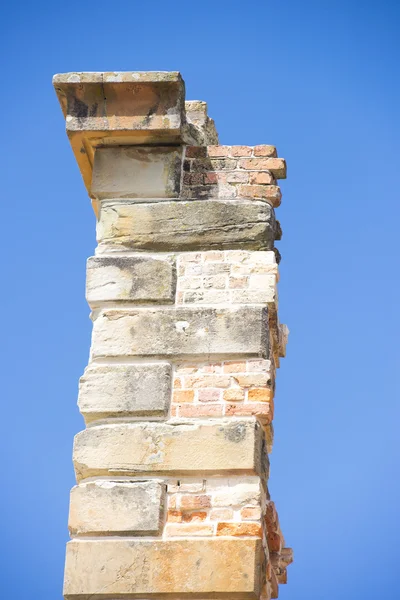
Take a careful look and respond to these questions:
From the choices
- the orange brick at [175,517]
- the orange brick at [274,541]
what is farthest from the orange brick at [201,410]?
the orange brick at [274,541]

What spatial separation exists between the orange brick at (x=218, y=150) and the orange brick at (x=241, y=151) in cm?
3

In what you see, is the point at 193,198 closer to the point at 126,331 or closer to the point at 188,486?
the point at 126,331

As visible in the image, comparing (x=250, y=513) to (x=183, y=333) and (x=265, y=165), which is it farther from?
(x=265, y=165)

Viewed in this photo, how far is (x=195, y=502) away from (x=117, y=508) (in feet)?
1.24

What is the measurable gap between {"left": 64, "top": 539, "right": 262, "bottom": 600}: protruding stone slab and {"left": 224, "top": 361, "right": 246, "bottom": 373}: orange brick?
858mm

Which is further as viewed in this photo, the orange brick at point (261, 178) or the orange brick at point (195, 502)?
the orange brick at point (261, 178)

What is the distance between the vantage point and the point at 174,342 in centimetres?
637

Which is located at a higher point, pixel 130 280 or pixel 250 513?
pixel 130 280

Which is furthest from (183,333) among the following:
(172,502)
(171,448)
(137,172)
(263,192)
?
(137,172)

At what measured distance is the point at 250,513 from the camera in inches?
233

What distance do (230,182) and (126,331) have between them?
1.06 m

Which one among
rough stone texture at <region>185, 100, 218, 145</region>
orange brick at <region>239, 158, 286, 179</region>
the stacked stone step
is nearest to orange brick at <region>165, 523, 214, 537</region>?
the stacked stone step

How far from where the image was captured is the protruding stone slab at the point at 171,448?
6031 millimetres

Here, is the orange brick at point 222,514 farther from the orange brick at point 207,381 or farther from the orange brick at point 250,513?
the orange brick at point 207,381
